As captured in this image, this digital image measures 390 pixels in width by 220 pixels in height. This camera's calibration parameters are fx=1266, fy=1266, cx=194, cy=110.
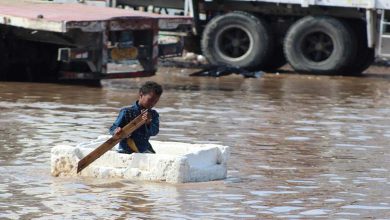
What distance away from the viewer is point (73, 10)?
19.1 m

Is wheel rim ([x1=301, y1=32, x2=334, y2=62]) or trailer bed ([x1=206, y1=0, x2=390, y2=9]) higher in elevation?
trailer bed ([x1=206, y1=0, x2=390, y2=9])

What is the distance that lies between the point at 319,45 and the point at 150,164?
12542 millimetres

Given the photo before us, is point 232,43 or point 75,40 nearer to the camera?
point 75,40

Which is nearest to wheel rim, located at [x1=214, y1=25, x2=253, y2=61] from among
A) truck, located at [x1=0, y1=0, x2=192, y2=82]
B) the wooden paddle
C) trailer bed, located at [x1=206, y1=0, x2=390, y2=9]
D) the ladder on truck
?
trailer bed, located at [x1=206, y1=0, x2=390, y2=9]

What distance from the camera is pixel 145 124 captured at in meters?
10.1

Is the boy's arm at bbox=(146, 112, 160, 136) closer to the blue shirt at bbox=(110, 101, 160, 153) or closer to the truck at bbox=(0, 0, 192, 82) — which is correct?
the blue shirt at bbox=(110, 101, 160, 153)

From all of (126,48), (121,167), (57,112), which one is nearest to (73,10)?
(126,48)

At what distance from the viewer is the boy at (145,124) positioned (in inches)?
393

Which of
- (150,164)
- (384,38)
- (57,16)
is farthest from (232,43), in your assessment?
(150,164)

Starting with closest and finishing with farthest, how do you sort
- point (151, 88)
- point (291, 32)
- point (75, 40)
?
point (151, 88)
point (75, 40)
point (291, 32)

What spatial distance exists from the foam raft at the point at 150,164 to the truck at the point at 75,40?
7.27 metres

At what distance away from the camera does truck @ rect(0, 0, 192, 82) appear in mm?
17734

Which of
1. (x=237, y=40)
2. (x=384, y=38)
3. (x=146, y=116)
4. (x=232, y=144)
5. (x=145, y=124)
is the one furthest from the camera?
(x=237, y=40)

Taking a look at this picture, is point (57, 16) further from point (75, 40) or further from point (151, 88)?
point (151, 88)
